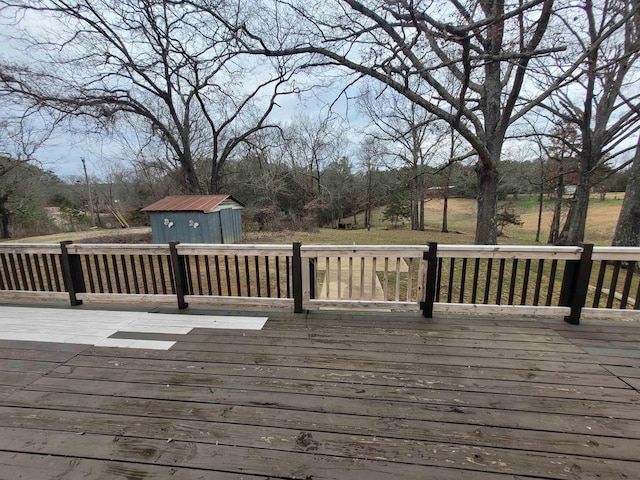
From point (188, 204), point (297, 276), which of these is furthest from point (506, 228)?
point (297, 276)

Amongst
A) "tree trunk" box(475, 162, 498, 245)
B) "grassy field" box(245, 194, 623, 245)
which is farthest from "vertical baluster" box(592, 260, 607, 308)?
"grassy field" box(245, 194, 623, 245)

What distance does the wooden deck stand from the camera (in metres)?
1.40

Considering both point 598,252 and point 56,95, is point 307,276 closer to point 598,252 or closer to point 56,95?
point 598,252

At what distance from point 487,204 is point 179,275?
851 cm

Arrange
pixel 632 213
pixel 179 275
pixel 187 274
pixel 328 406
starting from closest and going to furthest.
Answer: pixel 328 406 < pixel 179 275 < pixel 187 274 < pixel 632 213

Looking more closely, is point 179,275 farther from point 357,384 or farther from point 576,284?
point 576,284

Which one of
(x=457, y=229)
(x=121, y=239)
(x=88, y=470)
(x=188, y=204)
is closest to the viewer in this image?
(x=88, y=470)

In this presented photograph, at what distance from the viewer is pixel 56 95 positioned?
982 centimetres

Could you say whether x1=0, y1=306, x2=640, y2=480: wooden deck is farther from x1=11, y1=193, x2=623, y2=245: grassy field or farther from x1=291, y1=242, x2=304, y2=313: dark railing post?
x1=11, y1=193, x2=623, y2=245: grassy field

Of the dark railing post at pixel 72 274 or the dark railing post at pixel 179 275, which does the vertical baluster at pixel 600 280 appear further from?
the dark railing post at pixel 72 274

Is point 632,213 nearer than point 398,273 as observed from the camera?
No

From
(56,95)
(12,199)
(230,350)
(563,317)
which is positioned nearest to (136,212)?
(12,199)

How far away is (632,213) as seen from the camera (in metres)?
7.55

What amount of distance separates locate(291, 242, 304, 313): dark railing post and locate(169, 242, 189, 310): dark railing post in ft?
4.32
